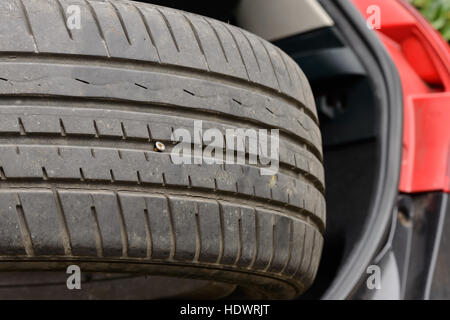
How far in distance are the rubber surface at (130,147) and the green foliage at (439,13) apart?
284 centimetres

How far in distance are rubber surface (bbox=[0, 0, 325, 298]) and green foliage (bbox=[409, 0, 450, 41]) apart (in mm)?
2840

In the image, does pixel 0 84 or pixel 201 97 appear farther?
pixel 201 97

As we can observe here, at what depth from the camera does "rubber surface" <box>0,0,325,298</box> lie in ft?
3.46

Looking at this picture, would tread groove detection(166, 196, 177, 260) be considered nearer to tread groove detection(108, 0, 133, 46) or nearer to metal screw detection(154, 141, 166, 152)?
metal screw detection(154, 141, 166, 152)

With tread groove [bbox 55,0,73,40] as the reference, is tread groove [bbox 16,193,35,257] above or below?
below

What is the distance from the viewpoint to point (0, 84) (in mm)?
1048

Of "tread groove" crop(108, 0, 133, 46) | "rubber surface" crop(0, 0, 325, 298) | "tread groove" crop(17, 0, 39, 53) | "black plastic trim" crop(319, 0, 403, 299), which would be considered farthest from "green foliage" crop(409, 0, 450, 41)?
"tread groove" crop(17, 0, 39, 53)

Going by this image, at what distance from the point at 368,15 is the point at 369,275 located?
574 millimetres

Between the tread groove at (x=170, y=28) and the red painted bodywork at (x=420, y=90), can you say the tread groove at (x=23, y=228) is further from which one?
the red painted bodywork at (x=420, y=90)

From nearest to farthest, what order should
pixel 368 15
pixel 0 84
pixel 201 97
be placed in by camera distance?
1. pixel 0 84
2. pixel 201 97
3. pixel 368 15
